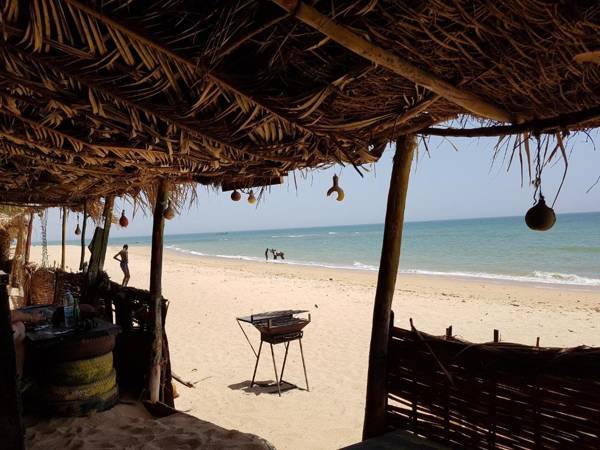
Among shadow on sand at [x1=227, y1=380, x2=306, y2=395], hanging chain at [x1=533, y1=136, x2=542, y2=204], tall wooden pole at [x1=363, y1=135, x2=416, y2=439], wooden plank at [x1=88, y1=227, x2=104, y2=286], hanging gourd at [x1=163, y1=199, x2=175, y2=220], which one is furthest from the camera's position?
wooden plank at [x1=88, y1=227, x2=104, y2=286]

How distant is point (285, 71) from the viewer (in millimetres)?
1968

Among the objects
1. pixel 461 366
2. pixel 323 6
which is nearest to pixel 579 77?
pixel 323 6

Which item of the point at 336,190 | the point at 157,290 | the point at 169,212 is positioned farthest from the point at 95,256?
the point at 336,190

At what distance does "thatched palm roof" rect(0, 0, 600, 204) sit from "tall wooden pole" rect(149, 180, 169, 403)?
1.86 meters

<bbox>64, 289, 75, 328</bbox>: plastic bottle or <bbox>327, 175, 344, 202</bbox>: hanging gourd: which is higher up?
<bbox>327, 175, 344, 202</bbox>: hanging gourd

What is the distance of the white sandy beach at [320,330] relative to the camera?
486 centimetres

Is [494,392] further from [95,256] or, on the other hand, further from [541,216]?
[95,256]

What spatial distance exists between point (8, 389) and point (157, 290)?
100 inches

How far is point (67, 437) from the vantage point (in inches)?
129

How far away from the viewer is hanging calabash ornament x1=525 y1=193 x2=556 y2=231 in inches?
87.2

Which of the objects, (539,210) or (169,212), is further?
(169,212)

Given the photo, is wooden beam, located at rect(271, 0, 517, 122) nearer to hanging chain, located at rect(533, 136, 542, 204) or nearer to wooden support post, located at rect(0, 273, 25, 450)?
hanging chain, located at rect(533, 136, 542, 204)

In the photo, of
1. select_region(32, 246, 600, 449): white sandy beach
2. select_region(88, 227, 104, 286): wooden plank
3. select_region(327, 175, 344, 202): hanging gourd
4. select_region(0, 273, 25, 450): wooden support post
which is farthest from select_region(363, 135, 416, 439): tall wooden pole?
select_region(88, 227, 104, 286): wooden plank

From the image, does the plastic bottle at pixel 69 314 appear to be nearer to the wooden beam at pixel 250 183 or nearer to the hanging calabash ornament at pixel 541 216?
the wooden beam at pixel 250 183
